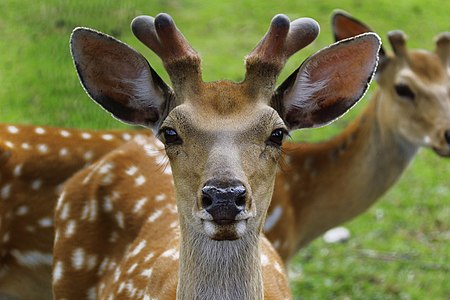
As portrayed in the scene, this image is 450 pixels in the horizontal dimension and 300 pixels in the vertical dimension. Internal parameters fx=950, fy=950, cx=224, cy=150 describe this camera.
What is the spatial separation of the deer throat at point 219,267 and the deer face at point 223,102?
5 cm

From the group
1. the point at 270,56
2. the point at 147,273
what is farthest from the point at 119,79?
the point at 147,273

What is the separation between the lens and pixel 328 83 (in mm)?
2953

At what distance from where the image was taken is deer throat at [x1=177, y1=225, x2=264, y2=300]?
8.98 ft

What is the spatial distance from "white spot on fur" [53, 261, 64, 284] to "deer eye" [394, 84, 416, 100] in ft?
7.17

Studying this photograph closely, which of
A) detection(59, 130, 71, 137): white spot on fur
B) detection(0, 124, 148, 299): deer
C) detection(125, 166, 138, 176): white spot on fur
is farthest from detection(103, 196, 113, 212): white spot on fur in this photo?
detection(59, 130, 71, 137): white spot on fur

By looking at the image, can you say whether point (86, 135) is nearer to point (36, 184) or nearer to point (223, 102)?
point (36, 184)

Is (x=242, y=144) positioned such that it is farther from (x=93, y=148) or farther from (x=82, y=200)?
(x=93, y=148)

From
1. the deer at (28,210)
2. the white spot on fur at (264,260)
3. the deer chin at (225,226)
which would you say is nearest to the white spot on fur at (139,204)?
the white spot on fur at (264,260)

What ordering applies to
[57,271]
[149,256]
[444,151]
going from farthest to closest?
[444,151], [57,271], [149,256]

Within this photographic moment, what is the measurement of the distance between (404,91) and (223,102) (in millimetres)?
2562

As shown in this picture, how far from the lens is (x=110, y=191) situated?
384 centimetres

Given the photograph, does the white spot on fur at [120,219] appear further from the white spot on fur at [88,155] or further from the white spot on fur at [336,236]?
the white spot on fur at [336,236]

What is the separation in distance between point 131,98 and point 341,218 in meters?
2.33

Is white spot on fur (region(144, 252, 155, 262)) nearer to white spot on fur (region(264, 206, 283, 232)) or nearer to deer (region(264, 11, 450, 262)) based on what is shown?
white spot on fur (region(264, 206, 283, 232))
